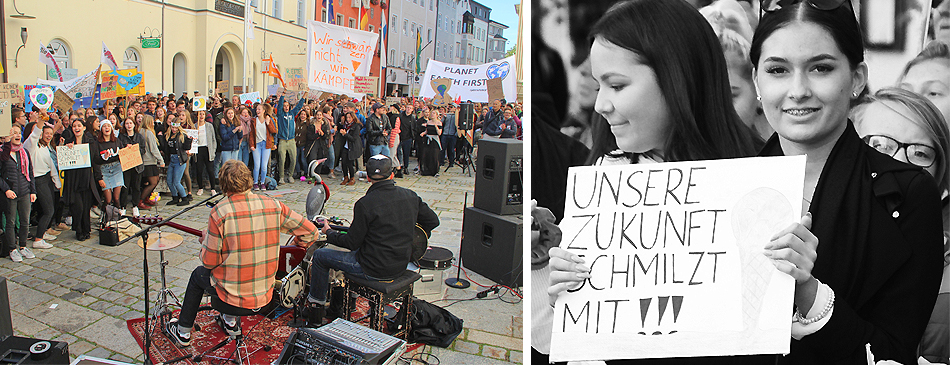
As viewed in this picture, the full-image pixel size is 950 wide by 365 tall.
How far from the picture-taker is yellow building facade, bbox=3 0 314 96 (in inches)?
672

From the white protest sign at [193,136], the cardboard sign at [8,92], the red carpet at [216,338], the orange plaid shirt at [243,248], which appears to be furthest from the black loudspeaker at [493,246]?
the white protest sign at [193,136]

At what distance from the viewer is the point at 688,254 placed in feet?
5.62

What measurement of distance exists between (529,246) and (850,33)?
1134 mm

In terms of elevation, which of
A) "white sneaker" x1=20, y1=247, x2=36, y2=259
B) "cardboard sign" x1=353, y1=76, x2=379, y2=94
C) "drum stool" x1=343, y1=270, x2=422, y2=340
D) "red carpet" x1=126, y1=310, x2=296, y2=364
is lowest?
"red carpet" x1=126, y1=310, x2=296, y2=364

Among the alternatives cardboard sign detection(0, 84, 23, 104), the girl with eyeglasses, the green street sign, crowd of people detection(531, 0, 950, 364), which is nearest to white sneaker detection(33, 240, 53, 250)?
cardboard sign detection(0, 84, 23, 104)

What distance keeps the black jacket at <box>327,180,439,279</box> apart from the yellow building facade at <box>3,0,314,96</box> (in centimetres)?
1389

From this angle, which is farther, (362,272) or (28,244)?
(28,244)

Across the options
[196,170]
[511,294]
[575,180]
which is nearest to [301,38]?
[196,170]

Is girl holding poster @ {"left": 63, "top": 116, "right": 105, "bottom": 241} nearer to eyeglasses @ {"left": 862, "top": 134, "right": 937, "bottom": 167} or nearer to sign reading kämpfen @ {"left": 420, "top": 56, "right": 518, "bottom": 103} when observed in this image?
sign reading kämpfen @ {"left": 420, "top": 56, "right": 518, "bottom": 103}

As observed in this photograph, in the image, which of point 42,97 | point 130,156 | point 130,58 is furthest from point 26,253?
point 130,58

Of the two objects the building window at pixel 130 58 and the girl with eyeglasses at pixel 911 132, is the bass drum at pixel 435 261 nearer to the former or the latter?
the girl with eyeglasses at pixel 911 132

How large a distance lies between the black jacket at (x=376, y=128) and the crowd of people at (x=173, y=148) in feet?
0.08

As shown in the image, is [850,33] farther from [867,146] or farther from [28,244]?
[28,244]

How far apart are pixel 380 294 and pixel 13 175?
460cm
